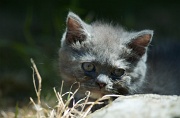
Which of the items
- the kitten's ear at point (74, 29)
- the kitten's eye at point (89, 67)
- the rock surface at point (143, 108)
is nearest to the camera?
the rock surface at point (143, 108)

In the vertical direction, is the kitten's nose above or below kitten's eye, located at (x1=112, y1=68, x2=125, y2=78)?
below

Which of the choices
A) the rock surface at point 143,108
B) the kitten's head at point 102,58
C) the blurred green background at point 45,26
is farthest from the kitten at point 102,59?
the blurred green background at point 45,26

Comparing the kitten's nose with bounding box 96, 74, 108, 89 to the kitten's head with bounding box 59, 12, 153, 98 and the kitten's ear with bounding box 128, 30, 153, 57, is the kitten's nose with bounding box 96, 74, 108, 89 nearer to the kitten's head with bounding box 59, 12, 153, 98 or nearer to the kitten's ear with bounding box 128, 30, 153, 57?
the kitten's head with bounding box 59, 12, 153, 98

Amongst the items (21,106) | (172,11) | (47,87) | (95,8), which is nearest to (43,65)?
(47,87)

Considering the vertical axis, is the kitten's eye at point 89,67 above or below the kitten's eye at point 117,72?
above

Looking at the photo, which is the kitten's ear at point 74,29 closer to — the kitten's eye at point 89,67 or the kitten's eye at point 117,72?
the kitten's eye at point 89,67

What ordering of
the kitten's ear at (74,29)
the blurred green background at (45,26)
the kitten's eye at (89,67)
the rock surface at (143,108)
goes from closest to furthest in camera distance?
the rock surface at (143,108) → the kitten's eye at (89,67) → the kitten's ear at (74,29) → the blurred green background at (45,26)

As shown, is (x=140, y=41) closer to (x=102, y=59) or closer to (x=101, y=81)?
(x=102, y=59)

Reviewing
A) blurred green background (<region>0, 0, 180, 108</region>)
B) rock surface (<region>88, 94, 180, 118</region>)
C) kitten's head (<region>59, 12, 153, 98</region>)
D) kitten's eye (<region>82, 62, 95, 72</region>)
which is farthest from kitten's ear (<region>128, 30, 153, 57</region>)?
blurred green background (<region>0, 0, 180, 108</region>)
